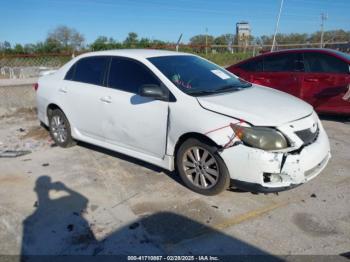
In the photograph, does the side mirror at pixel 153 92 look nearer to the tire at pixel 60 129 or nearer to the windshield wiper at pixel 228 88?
the windshield wiper at pixel 228 88

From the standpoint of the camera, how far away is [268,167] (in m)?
3.55

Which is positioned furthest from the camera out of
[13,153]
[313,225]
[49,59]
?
[49,59]

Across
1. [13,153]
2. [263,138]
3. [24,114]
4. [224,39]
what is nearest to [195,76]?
[263,138]

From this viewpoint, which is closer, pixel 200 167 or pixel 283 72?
pixel 200 167

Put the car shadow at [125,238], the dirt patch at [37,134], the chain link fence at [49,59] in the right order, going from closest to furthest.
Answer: the car shadow at [125,238] → the dirt patch at [37,134] → the chain link fence at [49,59]

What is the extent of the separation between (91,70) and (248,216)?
318 cm

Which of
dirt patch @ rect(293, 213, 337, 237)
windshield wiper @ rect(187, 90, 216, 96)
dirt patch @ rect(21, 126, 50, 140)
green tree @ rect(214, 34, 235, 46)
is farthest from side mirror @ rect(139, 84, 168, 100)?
green tree @ rect(214, 34, 235, 46)

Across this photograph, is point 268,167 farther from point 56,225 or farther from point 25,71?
point 25,71

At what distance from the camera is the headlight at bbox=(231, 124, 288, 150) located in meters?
3.59

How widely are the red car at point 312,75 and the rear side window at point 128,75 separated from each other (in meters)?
3.85

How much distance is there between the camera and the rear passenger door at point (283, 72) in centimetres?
741

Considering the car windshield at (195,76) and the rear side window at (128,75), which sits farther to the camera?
the rear side window at (128,75)

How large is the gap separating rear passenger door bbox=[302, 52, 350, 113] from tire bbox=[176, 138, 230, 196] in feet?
13.5

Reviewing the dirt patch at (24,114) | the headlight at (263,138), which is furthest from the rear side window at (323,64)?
the dirt patch at (24,114)
